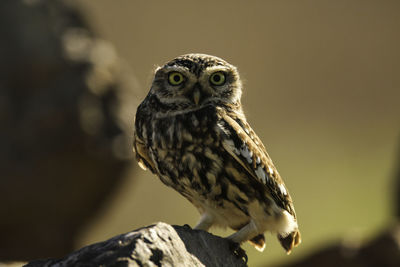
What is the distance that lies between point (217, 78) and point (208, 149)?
1.53 feet

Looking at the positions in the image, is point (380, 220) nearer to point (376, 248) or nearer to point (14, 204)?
point (376, 248)

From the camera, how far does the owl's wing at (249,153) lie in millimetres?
2750

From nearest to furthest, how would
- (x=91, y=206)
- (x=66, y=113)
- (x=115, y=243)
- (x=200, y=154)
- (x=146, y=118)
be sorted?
(x=115, y=243) < (x=200, y=154) < (x=146, y=118) < (x=66, y=113) < (x=91, y=206)

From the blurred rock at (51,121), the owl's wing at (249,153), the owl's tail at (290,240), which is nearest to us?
the owl's wing at (249,153)

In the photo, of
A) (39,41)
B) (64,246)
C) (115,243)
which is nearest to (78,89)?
(39,41)

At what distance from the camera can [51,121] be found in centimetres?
659

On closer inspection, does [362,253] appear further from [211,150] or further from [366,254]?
[211,150]

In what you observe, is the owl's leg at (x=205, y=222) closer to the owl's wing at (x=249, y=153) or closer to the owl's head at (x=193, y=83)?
the owl's wing at (x=249, y=153)

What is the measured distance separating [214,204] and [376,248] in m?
2.71

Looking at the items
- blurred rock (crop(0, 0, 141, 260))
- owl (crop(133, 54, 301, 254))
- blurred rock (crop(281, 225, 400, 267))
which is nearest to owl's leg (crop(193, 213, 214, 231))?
owl (crop(133, 54, 301, 254))

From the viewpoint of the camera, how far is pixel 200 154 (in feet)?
9.03

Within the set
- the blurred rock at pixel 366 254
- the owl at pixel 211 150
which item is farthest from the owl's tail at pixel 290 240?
the blurred rock at pixel 366 254

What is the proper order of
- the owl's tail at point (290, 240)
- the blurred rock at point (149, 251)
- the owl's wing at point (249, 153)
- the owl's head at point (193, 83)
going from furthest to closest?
the owl's tail at point (290, 240), the owl's head at point (193, 83), the owl's wing at point (249, 153), the blurred rock at point (149, 251)

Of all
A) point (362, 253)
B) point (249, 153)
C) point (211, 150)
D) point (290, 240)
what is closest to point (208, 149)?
point (211, 150)
